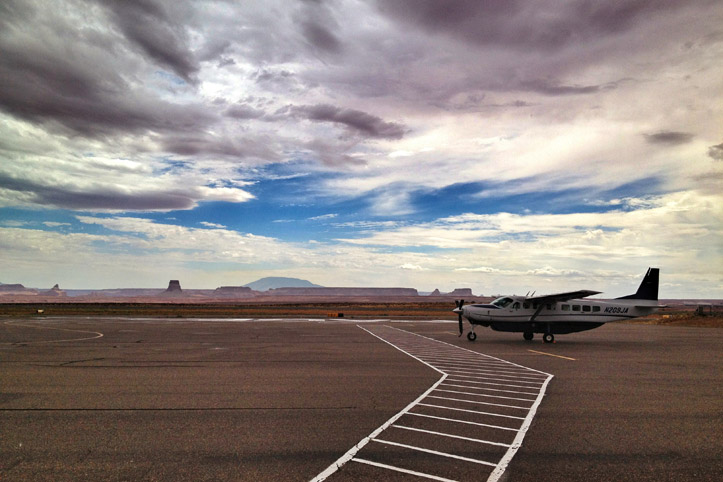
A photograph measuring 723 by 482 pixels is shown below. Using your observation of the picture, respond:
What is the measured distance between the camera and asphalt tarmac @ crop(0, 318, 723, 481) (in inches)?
270

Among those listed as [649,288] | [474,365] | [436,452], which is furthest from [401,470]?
[649,288]

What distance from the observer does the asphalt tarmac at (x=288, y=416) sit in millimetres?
6852

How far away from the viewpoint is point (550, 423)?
9.31 meters

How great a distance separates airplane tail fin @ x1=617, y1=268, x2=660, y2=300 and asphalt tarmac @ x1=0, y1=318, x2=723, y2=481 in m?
10.6

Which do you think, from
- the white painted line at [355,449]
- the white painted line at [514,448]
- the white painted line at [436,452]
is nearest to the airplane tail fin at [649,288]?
the white painted line at [514,448]

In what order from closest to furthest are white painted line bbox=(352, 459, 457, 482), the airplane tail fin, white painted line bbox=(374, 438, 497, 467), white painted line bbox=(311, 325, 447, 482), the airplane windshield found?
white painted line bbox=(352, 459, 457, 482) < white painted line bbox=(311, 325, 447, 482) < white painted line bbox=(374, 438, 497, 467) < the airplane windshield < the airplane tail fin

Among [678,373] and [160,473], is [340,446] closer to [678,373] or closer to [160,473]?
[160,473]

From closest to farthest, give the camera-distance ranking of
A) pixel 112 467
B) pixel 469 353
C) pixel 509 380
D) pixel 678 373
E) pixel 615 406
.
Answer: pixel 112 467 → pixel 615 406 → pixel 509 380 → pixel 678 373 → pixel 469 353

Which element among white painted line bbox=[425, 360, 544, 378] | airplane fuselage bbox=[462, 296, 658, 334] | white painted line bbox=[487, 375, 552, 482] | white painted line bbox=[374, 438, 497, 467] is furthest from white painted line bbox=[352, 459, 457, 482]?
airplane fuselage bbox=[462, 296, 658, 334]

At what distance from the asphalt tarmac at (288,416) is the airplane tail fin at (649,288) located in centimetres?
1063

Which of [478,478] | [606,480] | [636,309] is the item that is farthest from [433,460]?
[636,309]

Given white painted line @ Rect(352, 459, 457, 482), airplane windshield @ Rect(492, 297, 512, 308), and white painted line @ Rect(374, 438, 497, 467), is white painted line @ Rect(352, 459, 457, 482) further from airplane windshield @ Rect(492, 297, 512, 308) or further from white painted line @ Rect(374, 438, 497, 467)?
airplane windshield @ Rect(492, 297, 512, 308)

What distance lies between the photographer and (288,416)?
972 cm

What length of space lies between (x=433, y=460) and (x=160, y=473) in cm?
418
